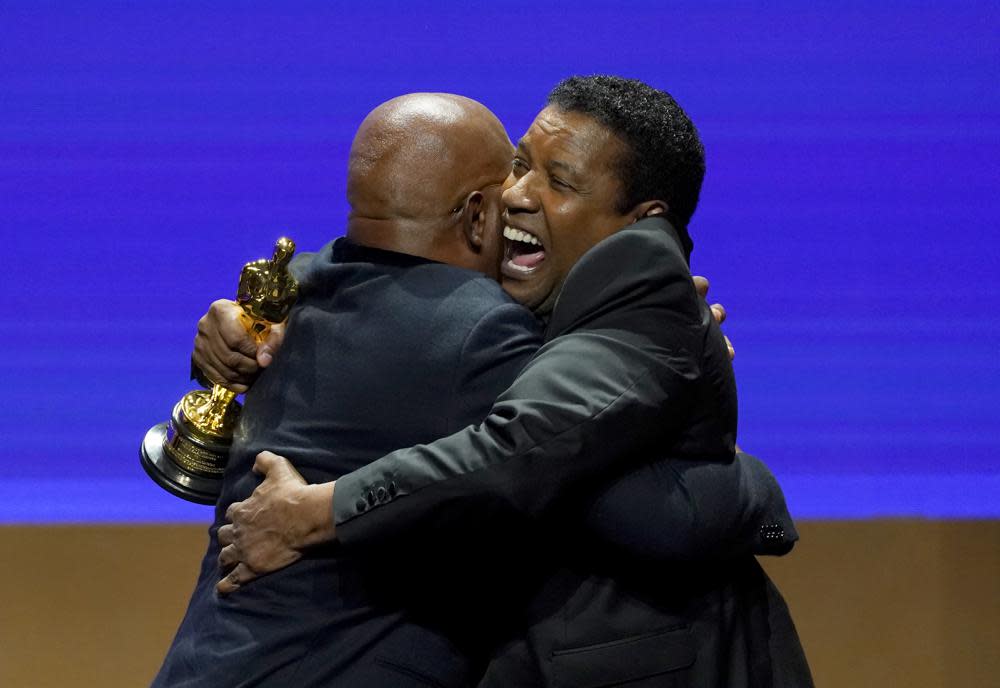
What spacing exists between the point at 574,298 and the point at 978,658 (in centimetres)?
193

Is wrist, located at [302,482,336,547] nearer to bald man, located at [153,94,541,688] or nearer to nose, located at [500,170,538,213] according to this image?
bald man, located at [153,94,541,688]

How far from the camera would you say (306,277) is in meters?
2.13

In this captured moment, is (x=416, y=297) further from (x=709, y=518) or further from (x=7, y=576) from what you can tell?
(x=7, y=576)

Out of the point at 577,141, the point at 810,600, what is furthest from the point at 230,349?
the point at 810,600

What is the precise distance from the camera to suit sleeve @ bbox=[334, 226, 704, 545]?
1.71m

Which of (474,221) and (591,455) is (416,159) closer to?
(474,221)

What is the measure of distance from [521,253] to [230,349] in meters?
0.47

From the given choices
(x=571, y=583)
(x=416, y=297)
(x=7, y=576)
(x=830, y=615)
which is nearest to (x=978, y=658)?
(x=830, y=615)

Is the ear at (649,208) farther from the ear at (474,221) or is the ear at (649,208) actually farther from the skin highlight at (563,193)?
the ear at (474,221)

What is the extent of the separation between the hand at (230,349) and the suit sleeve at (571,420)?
0.42m

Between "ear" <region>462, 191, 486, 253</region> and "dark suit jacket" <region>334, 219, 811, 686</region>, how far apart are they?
10.4 inches

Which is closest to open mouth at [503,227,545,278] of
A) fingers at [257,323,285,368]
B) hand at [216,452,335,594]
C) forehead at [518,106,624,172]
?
forehead at [518,106,624,172]

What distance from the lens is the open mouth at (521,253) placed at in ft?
6.98

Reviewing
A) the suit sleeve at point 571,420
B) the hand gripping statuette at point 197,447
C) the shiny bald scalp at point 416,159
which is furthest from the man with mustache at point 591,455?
the hand gripping statuette at point 197,447
